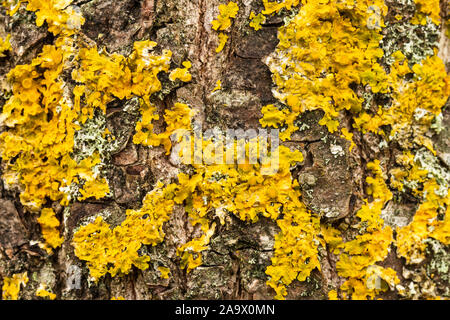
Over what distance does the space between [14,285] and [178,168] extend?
0.86 metres

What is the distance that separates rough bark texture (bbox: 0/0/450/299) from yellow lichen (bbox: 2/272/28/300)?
216 millimetres

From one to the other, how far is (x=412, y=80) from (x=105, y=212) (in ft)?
4.30

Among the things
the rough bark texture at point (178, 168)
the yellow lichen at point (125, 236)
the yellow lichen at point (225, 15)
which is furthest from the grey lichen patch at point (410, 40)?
the yellow lichen at point (125, 236)

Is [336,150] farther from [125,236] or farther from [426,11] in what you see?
[125,236]

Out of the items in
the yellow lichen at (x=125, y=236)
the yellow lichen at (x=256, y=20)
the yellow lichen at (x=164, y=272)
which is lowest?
the yellow lichen at (x=164, y=272)

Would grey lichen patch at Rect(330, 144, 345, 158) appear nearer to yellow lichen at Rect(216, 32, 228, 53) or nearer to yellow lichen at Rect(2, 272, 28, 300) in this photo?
yellow lichen at Rect(216, 32, 228, 53)

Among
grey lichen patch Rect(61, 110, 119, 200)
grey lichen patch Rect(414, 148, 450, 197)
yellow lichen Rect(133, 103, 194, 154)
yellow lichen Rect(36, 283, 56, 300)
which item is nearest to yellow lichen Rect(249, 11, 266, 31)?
yellow lichen Rect(133, 103, 194, 154)

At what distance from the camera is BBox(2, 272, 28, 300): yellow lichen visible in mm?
1616

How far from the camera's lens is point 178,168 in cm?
152

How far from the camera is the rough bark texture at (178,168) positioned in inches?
58.8

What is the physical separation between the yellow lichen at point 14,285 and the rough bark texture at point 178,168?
0.22 m

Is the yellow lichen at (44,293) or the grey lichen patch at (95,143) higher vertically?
the grey lichen patch at (95,143)

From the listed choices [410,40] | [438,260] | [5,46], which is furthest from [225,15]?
[438,260]

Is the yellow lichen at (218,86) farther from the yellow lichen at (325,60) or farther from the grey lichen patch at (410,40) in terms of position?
the grey lichen patch at (410,40)
